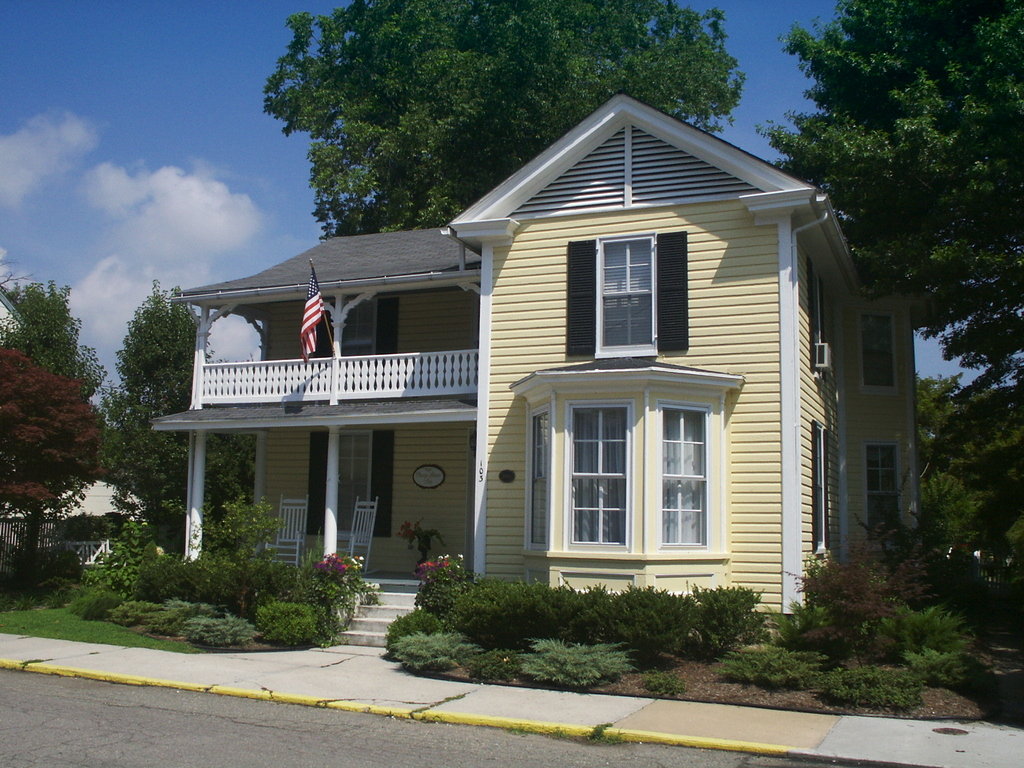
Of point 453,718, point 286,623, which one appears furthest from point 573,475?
point 453,718

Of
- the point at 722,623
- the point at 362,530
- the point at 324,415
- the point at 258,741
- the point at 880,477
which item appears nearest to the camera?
the point at 258,741

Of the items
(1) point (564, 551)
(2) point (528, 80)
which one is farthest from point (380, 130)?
(1) point (564, 551)

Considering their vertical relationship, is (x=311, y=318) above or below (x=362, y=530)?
above

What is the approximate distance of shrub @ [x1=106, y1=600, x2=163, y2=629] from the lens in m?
13.6

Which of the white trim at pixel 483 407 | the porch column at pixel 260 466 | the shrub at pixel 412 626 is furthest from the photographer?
the porch column at pixel 260 466

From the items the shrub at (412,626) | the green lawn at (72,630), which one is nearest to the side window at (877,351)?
the shrub at (412,626)

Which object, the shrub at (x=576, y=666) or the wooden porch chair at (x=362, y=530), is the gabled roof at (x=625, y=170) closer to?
the wooden porch chair at (x=362, y=530)

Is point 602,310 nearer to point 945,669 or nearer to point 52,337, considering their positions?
point 945,669

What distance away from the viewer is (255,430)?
1730cm

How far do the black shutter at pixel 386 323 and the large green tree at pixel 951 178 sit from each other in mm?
8213

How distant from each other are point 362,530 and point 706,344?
7201mm

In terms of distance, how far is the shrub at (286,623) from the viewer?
40.9 ft

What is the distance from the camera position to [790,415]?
40.3 ft

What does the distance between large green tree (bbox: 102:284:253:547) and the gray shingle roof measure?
12.2 ft
